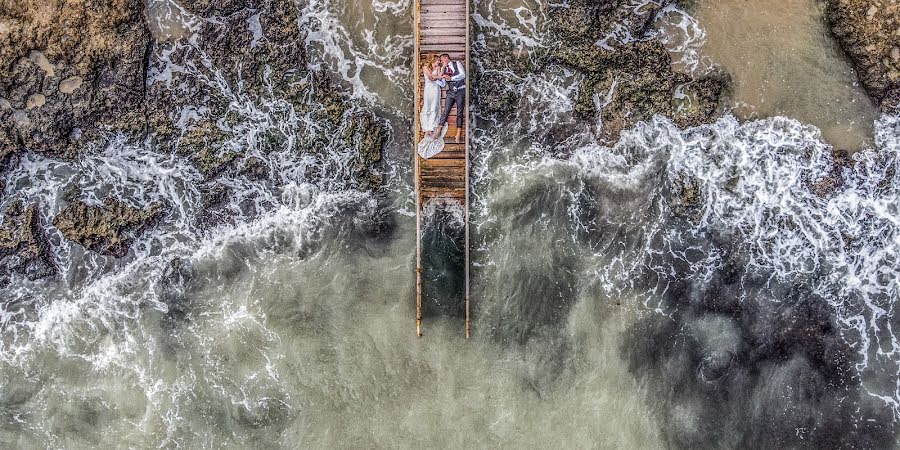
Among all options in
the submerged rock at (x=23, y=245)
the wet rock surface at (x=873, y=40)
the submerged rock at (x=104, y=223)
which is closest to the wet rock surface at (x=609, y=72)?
the wet rock surface at (x=873, y=40)

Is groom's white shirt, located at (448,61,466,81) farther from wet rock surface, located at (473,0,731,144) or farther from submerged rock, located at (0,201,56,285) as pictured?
submerged rock, located at (0,201,56,285)

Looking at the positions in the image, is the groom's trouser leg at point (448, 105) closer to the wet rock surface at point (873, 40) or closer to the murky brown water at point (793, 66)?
the murky brown water at point (793, 66)

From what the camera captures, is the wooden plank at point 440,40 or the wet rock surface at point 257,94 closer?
the wooden plank at point 440,40

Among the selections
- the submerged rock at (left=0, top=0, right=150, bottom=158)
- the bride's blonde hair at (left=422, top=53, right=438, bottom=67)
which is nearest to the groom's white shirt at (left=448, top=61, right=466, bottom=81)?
the bride's blonde hair at (left=422, top=53, right=438, bottom=67)

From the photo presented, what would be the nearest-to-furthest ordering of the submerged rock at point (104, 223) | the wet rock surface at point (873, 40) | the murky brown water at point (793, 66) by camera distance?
1. the wet rock surface at point (873, 40)
2. the murky brown water at point (793, 66)
3. the submerged rock at point (104, 223)

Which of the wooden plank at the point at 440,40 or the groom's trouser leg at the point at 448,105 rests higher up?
the wooden plank at the point at 440,40

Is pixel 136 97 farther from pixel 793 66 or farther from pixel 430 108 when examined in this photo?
pixel 793 66
